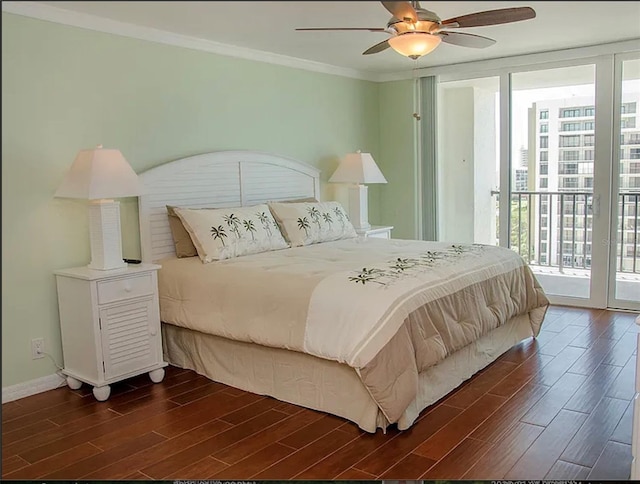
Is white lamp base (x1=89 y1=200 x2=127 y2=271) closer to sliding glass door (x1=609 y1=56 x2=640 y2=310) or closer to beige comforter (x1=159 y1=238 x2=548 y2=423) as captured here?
beige comforter (x1=159 y1=238 x2=548 y2=423)

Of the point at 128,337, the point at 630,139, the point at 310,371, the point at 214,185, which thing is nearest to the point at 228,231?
the point at 214,185

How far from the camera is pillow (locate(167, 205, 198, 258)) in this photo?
3717mm

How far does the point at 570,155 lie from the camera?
5.21m

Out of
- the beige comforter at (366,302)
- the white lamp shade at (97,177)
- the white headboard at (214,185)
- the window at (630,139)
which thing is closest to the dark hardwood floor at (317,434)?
the beige comforter at (366,302)

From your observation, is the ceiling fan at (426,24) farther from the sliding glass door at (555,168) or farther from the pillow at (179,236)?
the sliding glass door at (555,168)

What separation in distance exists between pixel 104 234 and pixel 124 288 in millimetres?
311

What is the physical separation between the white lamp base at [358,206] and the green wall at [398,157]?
29.2 inches

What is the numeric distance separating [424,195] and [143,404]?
3652mm

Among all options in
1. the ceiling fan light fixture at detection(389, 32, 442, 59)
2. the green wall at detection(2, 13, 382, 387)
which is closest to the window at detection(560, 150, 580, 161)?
the green wall at detection(2, 13, 382, 387)

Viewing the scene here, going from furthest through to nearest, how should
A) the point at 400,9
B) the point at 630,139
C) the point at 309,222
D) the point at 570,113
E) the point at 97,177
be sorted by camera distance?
1. the point at 570,113
2. the point at 630,139
3. the point at 309,222
4. the point at 97,177
5. the point at 400,9

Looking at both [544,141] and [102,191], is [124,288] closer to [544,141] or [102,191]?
[102,191]

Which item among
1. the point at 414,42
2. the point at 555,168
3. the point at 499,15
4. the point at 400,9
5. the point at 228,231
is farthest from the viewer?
the point at 555,168

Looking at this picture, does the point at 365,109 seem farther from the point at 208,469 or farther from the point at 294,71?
the point at 208,469

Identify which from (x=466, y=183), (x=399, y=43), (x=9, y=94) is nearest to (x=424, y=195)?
A: (x=466, y=183)
